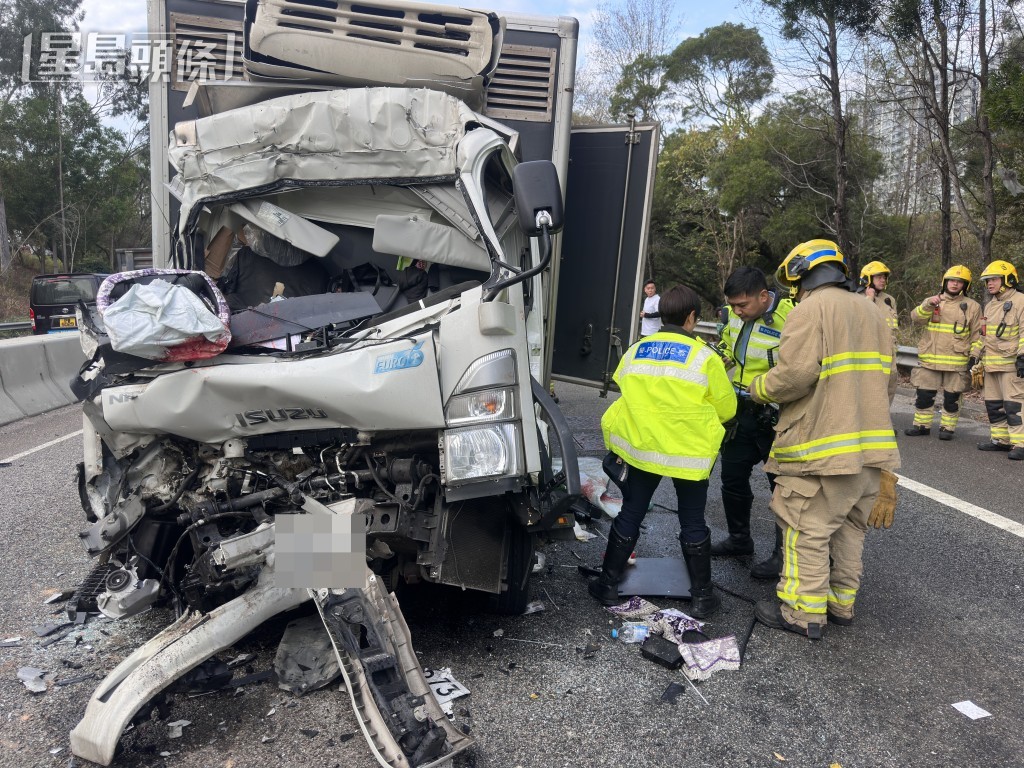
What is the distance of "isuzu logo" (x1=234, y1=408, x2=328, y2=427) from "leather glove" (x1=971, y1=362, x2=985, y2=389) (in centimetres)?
770

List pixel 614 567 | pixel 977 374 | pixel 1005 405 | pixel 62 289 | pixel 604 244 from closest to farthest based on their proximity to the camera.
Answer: pixel 614 567 → pixel 604 244 → pixel 1005 405 → pixel 977 374 → pixel 62 289

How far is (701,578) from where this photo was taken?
3.68 m

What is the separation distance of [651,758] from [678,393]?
1.63 metres

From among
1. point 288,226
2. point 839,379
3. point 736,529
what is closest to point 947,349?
point 736,529

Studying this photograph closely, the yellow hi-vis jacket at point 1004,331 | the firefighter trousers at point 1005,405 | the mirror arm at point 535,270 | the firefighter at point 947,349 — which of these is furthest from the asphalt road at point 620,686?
the firefighter at point 947,349

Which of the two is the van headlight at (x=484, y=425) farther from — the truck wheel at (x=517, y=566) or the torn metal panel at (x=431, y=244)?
the torn metal panel at (x=431, y=244)

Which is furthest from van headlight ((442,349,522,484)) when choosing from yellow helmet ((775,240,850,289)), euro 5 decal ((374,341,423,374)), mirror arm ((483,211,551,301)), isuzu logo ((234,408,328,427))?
yellow helmet ((775,240,850,289))

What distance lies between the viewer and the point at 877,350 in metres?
3.50

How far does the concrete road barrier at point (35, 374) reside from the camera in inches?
338

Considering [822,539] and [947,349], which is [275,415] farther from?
[947,349]

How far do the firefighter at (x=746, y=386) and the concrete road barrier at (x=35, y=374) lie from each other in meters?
7.00

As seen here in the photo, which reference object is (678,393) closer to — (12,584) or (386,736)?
(386,736)

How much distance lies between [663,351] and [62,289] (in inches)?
555

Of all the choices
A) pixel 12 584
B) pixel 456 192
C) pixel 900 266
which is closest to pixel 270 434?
pixel 456 192
